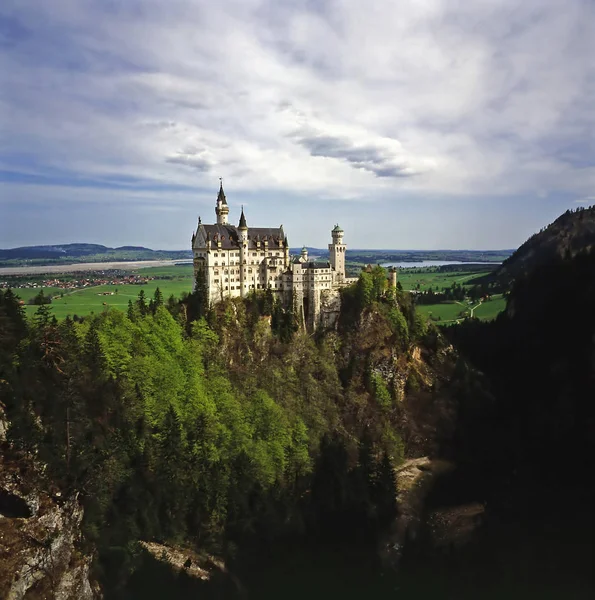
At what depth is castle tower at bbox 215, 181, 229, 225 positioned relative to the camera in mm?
94125

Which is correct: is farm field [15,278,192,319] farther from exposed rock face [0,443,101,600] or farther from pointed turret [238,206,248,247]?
exposed rock face [0,443,101,600]

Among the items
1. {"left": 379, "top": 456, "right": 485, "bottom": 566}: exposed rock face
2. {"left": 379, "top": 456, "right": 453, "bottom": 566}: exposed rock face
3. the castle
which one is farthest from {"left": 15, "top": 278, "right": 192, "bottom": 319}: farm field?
{"left": 379, "top": 456, "right": 485, "bottom": 566}: exposed rock face

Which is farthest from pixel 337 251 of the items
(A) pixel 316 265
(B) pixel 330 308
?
(B) pixel 330 308

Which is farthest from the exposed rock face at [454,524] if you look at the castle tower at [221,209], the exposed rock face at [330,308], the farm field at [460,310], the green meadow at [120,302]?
the farm field at [460,310]

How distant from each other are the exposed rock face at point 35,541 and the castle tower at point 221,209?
57.0 metres

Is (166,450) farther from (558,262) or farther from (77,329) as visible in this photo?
(558,262)

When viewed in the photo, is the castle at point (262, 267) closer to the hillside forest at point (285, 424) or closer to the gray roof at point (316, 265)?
the gray roof at point (316, 265)

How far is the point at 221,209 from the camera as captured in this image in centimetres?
9400

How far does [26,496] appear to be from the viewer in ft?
154

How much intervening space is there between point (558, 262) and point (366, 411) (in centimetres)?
8234

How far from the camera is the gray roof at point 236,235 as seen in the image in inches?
3430

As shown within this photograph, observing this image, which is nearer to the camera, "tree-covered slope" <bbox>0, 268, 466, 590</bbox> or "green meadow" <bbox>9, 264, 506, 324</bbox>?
"tree-covered slope" <bbox>0, 268, 466, 590</bbox>

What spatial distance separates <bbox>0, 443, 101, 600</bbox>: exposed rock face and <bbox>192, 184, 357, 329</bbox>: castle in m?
43.0

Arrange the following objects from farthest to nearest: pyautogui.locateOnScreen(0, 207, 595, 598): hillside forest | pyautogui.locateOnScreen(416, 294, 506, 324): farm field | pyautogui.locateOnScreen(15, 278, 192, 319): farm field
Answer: pyautogui.locateOnScreen(416, 294, 506, 324): farm field → pyautogui.locateOnScreen(15, 278, 192, 319): farm field → pyautogui.locateOnScreen(0, 207, 595, 598): hillside forest
